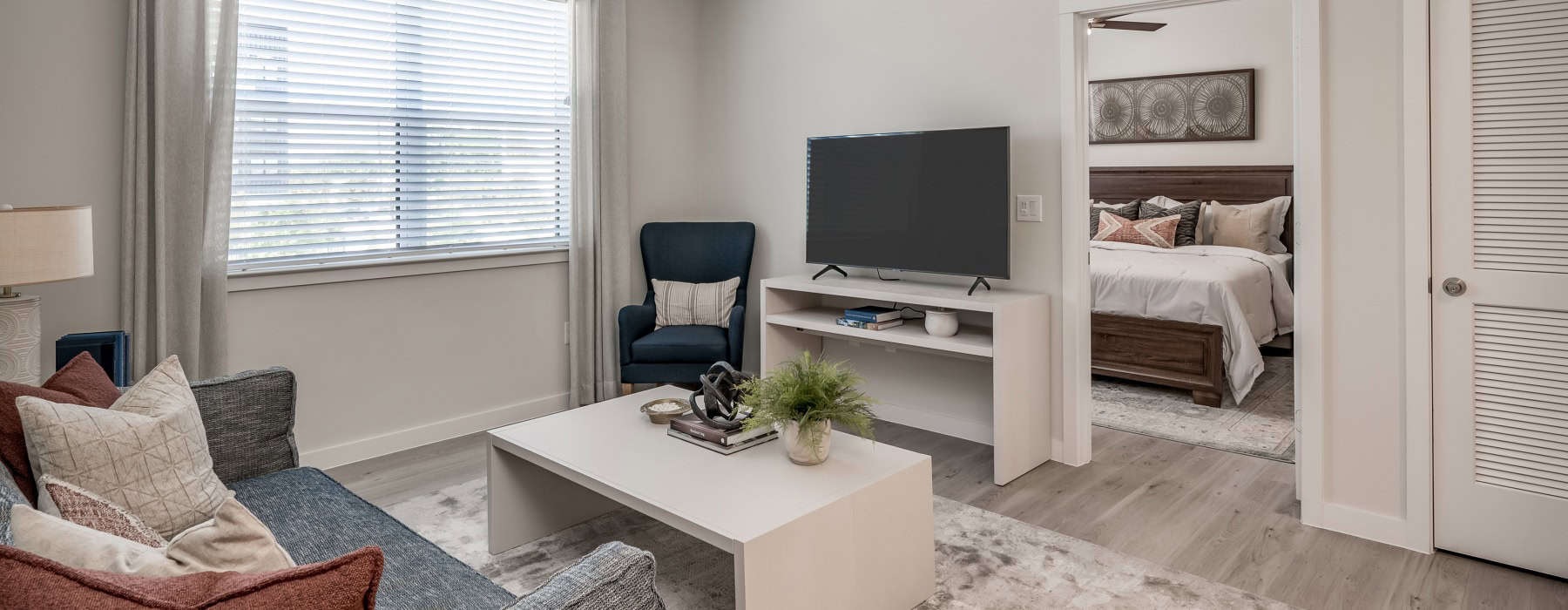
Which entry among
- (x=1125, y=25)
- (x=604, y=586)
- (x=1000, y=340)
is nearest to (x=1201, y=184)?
(x=1125, y=25)

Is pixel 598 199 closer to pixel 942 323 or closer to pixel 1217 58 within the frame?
pixel 942 323

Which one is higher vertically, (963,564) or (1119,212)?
(1119,212)

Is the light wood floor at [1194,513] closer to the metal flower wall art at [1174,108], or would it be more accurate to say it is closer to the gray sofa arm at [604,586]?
the gray sofa arm at [604,586]

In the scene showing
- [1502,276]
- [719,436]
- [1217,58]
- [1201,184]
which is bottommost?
[719,436]

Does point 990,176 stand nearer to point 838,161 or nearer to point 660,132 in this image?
point 838,161

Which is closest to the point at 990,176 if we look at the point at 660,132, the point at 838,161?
the point at 838,161

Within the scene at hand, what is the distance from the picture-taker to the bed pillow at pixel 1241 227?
6.08 metres

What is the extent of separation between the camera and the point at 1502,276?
2523mm

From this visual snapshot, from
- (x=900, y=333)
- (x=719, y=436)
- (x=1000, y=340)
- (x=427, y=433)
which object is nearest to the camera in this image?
(x=719, y=436)

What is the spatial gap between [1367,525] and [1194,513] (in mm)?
511

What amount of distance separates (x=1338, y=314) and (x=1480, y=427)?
491mm

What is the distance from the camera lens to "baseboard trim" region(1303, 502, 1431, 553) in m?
2.71

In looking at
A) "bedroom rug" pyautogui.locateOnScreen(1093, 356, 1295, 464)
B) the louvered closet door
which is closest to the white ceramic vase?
"bedroom rug" pyautogui.locateOnScreen(1093, 356, 1295, 464)

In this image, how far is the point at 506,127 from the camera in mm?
4328
